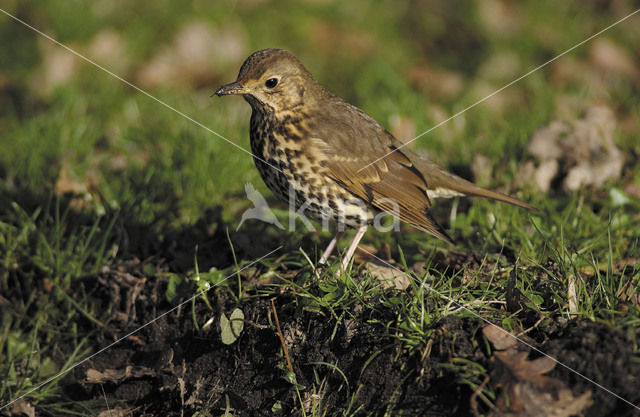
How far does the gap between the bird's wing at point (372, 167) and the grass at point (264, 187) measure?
232 mm

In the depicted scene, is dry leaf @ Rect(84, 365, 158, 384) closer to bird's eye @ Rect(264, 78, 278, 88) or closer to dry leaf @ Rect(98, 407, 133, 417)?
dry leaf @ Rect(98, 407, 133, 417)

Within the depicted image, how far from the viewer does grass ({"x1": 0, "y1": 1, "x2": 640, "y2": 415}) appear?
2.69 m

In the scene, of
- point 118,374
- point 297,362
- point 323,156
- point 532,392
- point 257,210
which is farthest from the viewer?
point 257,210

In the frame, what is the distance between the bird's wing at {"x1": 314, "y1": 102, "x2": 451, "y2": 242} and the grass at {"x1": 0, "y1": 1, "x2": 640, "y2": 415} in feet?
0.76

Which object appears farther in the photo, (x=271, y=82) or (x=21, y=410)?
(x=271, y=82)

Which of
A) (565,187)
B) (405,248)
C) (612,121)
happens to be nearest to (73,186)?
(405,248)

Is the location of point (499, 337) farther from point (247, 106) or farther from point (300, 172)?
point (247, 106)

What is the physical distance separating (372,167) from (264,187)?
1095 mm

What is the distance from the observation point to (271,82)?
3.02 m

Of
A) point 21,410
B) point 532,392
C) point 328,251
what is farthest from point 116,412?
point 532,392

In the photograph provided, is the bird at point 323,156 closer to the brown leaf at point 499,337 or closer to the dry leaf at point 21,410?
the brown leaf at point 499,337

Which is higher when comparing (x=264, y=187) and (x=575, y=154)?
(x=575, y=154)

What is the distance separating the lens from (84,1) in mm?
6062

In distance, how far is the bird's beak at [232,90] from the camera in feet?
9.53
